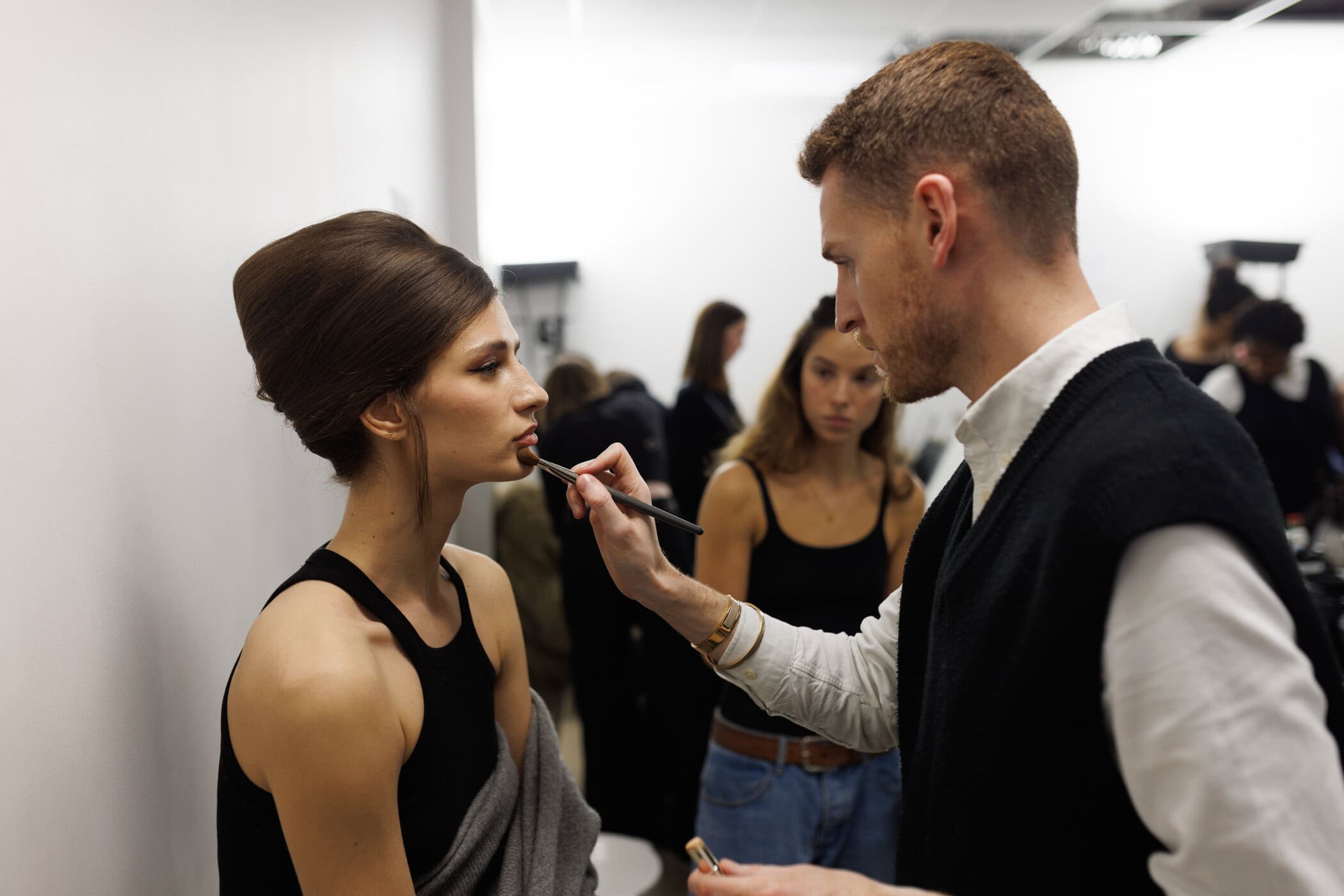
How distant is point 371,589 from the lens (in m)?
1.06

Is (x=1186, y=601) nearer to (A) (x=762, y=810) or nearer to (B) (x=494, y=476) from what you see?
(B) (x=494, y=476)

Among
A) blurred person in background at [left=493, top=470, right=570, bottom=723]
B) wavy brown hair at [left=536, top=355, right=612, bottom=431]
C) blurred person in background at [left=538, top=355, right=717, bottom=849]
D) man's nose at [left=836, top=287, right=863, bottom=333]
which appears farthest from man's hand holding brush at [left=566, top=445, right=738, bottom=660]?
blurred person in background at [left=493, top=470, right=570, bottom=723]

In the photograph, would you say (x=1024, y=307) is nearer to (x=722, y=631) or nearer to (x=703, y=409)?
(x=722, y=631)

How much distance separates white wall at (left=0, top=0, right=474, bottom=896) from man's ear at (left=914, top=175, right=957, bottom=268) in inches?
29.1

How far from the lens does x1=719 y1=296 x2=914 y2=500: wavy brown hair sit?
1955mm

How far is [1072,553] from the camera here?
0.79 metres

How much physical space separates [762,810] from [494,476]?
0.94 meters

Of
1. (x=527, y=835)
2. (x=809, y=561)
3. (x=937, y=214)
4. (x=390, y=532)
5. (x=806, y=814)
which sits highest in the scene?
(x=937, y=214)

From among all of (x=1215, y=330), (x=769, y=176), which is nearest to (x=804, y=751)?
(x=1215, y=330)

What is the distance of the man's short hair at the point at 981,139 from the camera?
938mm

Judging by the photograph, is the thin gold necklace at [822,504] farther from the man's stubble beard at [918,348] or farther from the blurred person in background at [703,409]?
the blurred person in background at [703,409]

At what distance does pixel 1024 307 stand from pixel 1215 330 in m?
3.49

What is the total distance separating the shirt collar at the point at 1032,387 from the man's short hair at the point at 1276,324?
2.94 metres

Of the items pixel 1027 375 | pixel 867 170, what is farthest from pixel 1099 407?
pixel 867 170
